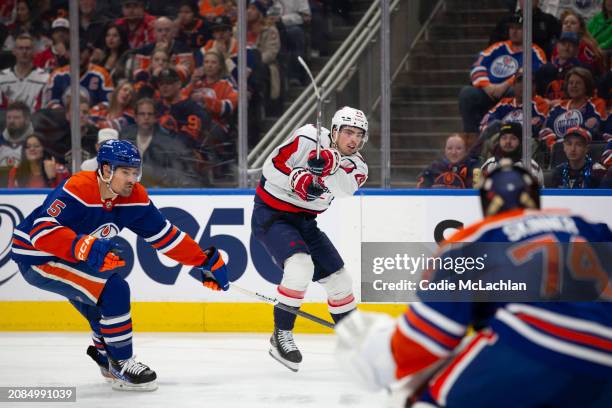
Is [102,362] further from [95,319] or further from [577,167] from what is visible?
[577,167]

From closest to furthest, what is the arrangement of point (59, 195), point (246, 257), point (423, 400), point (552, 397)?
point (552, 397)
point (423, 400)
point (59, 195)
point (246, 257)

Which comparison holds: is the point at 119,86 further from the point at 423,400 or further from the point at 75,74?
the point at 423,400

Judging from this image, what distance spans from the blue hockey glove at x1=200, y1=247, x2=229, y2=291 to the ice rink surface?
459 mm

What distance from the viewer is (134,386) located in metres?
4.03

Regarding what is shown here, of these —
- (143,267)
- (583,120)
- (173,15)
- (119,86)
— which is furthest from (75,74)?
(583,120)

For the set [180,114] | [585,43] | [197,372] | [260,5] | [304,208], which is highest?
[260,5]

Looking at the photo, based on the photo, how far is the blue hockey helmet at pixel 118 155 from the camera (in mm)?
3855

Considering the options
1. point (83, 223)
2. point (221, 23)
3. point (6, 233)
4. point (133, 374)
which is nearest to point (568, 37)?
point (221, 23)

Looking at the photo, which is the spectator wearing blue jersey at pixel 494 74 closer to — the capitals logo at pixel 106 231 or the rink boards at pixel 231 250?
the rink boards at pixel 231 250

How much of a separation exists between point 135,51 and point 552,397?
5072mm

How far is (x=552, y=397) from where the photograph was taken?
172cm

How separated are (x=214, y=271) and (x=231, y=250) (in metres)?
1.80

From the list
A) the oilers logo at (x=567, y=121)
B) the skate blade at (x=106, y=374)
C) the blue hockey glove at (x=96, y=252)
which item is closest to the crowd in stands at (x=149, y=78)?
the oilers logo at (x=567, y=121)

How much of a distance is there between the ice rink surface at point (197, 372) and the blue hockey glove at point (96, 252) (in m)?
0.56
